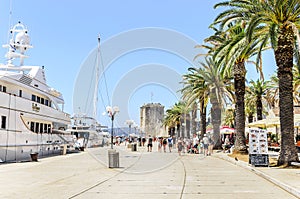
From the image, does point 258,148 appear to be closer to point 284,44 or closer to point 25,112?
point 284,44

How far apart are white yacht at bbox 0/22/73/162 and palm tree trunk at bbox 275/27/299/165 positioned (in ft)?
52.5

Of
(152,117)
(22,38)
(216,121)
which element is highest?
(22,38)

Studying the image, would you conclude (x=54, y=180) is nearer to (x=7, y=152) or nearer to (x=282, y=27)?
(x=7, y=152)

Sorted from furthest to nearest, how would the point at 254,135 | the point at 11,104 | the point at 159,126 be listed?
the point at 159,126, the point at 11,104, the point at 254,135

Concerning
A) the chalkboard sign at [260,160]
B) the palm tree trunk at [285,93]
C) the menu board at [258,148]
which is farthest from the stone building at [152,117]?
the palm tree trunk at [285,93]

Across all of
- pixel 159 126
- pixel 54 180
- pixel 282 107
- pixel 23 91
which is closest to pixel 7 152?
pixel 23 91

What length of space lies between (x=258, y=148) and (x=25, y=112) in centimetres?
1657

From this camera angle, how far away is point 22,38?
3422cm

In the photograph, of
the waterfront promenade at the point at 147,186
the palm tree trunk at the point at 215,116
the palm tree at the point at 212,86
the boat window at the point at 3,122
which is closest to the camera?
the waterfront promenade at the point at 147,186

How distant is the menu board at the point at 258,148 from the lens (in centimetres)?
1695

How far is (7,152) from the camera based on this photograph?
69.5 feet

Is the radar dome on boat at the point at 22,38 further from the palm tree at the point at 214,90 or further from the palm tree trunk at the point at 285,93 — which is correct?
the palm tree trunk at the point at 285,93

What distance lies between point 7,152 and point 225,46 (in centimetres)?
1531

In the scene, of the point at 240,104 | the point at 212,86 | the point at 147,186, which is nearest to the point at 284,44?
the point at 240,104
